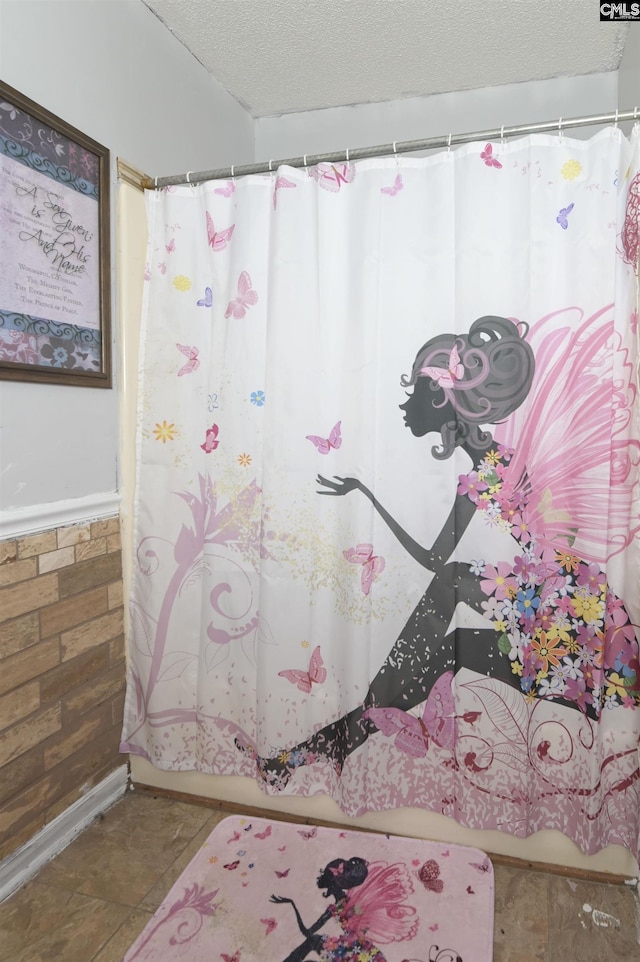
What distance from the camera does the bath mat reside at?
1.32 meters

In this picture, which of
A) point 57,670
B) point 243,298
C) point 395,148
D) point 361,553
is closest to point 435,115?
point 395,148

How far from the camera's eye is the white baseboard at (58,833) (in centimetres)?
147

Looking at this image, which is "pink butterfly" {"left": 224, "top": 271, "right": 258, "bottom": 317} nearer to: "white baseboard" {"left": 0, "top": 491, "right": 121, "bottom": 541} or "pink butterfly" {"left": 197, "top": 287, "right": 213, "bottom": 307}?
"pink butterfly" {"left": 197, "top": 287, "right": 213, "bottom": 307}

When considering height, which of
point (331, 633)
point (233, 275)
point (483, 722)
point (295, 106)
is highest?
point (295, 106)

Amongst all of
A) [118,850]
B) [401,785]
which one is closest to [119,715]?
[118,850]

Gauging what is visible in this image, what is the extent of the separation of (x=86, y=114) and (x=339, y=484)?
1.16m

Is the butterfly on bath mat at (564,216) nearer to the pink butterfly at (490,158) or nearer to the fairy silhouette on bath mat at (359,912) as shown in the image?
the pink butterfly at (490,158)

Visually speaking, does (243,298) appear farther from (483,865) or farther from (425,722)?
(483,865)

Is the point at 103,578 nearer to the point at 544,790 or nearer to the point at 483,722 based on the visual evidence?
the point at 483,722

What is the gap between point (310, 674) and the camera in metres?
1.69

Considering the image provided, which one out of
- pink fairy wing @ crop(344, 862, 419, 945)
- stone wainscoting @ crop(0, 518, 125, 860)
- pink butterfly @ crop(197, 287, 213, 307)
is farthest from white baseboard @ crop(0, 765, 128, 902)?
pink butterfly @ crop(197, 287, 213, 307)

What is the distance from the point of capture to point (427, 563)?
1585mm

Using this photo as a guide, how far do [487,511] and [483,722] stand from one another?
21.3 inches

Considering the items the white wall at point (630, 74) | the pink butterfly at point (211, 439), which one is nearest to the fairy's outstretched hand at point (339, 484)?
the pink butterfly at point (211, 439)
